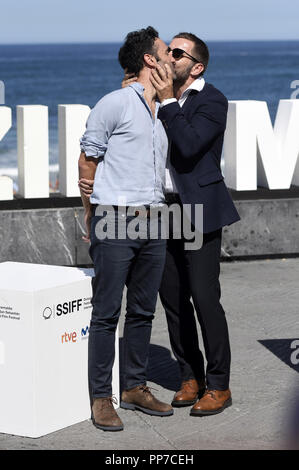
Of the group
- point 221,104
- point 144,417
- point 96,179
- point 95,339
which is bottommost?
point 144,417

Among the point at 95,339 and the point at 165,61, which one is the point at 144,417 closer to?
the point at 95,339

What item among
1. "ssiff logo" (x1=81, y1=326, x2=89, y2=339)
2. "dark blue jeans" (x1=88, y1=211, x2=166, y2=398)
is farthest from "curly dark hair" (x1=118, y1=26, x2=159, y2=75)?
"ssiff logo" (x1=81, y1=326, x2=89, y2=339)

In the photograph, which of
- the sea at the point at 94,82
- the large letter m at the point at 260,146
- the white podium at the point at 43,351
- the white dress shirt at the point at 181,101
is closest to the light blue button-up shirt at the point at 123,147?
the white dress shirt at the point at 181,101

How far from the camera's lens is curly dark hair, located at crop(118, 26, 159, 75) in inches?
201

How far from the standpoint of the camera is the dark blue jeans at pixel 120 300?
204 inches

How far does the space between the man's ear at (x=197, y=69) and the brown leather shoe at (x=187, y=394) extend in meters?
1.76

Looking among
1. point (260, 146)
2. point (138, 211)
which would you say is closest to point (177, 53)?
point (138, 211)

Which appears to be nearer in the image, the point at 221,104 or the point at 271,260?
the point at 221,104

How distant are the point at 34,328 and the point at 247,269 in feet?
15.9

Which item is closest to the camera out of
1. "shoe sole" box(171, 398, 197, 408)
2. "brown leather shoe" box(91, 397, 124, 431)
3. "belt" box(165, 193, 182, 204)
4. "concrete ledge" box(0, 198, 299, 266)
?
"brown leather shoe" box(91, 397, 124, 431)

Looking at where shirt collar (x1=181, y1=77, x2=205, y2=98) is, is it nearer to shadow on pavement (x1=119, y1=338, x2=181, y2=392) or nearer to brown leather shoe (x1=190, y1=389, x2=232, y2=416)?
brown leather shoe (x1=190, y1=389, x2=232, y2=416)

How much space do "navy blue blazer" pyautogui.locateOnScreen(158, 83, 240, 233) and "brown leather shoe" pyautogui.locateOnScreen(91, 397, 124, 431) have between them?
1.09m

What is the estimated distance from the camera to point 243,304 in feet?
27.2

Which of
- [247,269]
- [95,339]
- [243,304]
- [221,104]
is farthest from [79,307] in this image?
[247,269]
